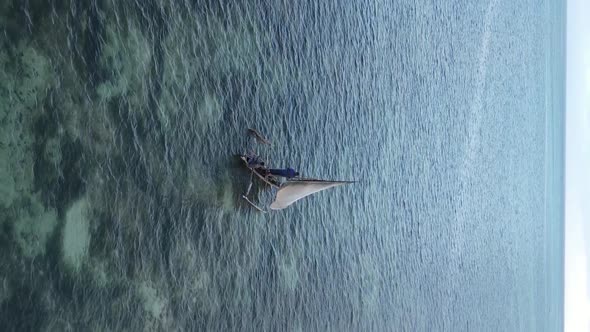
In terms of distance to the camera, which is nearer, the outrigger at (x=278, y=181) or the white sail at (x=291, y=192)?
the outrigger at (x=278, y=181)

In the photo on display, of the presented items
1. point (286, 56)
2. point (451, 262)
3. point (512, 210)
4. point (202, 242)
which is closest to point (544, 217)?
point (512, 210)

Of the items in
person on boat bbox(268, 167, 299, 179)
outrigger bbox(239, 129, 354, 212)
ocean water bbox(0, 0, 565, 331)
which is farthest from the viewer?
person on boat bbox(268, 167, 299, 179)

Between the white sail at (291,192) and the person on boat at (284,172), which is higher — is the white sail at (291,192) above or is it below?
below

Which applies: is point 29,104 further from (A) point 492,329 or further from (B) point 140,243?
(A) point 492,329

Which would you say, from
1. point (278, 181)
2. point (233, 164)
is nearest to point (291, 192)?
point (278, 181)

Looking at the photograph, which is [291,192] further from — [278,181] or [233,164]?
[233,164]
